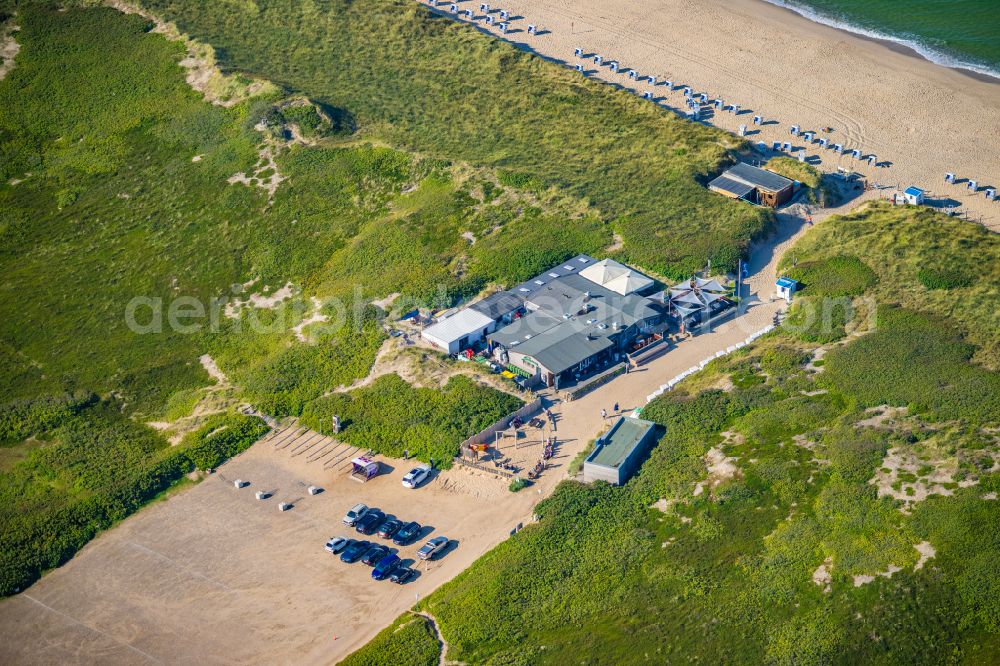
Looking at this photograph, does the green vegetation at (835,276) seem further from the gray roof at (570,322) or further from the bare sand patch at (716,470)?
the bare sand patch at (716,470)

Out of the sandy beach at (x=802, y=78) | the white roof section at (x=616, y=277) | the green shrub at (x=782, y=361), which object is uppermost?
the sandy beach at (x=802, y=78)

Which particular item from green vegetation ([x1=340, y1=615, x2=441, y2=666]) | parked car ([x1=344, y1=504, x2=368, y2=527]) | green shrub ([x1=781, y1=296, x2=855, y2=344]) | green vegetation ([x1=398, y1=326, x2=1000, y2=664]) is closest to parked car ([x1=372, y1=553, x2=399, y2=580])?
green vegetation ([x1=398, y1=326, x2=1000, y2=664])

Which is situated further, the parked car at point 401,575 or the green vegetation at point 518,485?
the green vegetation at point 518,485

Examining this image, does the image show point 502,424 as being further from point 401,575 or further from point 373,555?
point 401,575

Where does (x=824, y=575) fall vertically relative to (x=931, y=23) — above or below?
below

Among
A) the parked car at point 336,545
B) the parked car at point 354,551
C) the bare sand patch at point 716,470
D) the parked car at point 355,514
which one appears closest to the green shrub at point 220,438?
the parked car at point 355,514

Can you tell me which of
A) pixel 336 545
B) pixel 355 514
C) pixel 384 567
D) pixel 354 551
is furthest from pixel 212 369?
pixel 384 567

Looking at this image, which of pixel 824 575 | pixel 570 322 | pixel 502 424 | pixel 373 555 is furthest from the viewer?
pixel 570 322

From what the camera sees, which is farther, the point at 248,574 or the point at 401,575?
the point at 248,574
